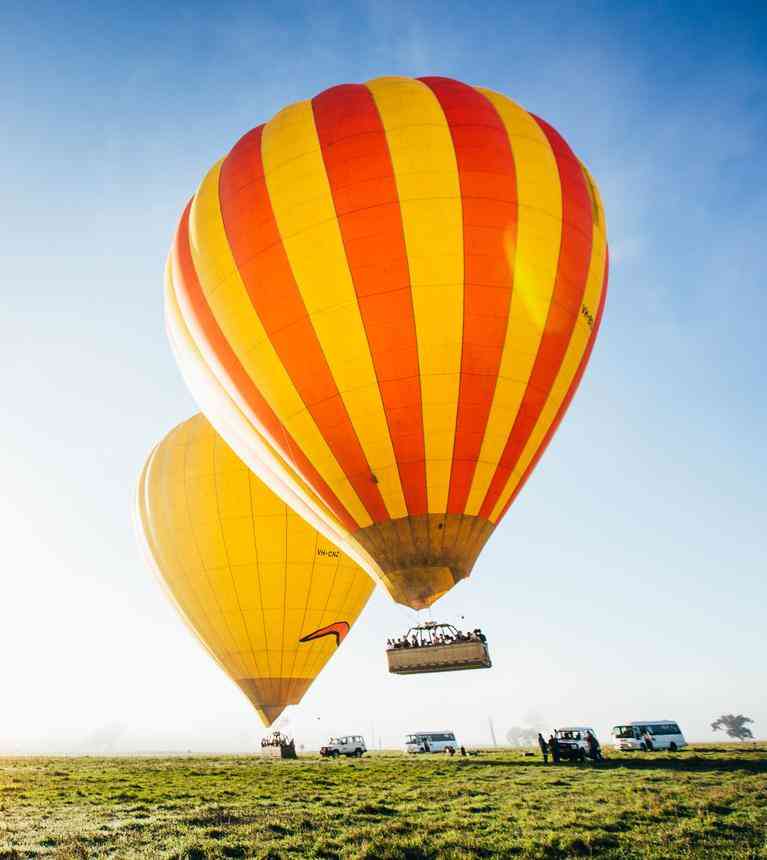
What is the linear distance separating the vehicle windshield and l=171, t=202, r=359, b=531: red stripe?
20181 millimetres

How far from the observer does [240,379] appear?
1317cm

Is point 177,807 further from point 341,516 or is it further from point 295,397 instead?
point 295,397

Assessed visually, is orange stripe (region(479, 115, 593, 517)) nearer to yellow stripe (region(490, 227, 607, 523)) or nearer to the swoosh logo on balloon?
yellow stripe (region(490, 227, 607, 523))

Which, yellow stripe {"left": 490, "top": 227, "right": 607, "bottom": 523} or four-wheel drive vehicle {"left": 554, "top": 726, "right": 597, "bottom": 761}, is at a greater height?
yellow stripe {"left": 490, "top": 227, "right": 607, "bottom": 523}

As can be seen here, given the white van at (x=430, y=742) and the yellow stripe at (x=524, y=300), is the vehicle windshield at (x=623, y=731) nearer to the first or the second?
the white van at (x=430, y=742)

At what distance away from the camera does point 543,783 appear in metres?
13.4

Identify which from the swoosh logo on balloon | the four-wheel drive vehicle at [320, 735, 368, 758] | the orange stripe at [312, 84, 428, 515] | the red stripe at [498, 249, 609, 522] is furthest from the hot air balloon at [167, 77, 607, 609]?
the four-wheel drive vehicle at [320, 735, 368, 758]

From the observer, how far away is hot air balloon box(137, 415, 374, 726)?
20719 mm

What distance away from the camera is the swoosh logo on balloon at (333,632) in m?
21.4

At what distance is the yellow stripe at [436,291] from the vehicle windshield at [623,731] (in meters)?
19.9

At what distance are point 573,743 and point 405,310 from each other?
51.9 feet

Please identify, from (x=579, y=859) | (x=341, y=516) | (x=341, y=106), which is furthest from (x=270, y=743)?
(x=341, y=106)

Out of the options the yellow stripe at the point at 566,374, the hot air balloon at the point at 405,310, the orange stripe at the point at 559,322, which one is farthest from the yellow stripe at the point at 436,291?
the yellow stripe at the point at 566,374

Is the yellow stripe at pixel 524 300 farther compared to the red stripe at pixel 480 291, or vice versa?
the yellow stripe at pixel 524 300
